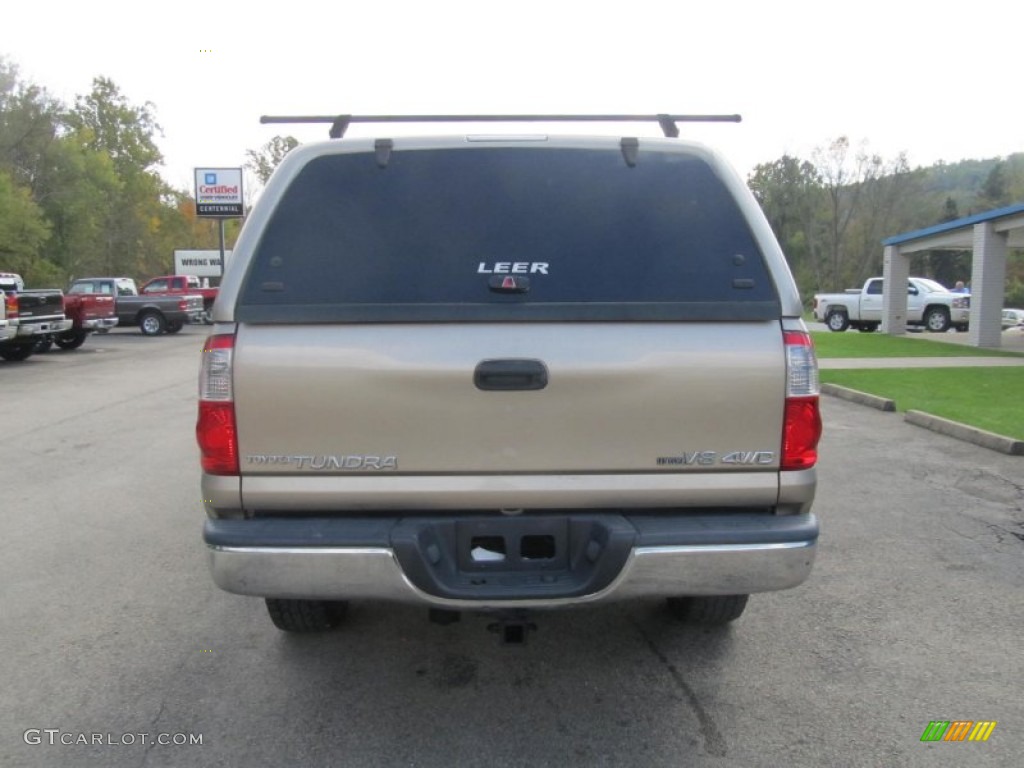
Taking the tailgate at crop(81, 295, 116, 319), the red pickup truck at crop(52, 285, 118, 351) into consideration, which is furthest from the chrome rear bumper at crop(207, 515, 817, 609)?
the tailgate at crop(81, 295, 116, 319)

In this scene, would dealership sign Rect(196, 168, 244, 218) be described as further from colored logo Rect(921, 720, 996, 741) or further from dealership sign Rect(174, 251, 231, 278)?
colored logo Rect(921, 720, 996, 741)

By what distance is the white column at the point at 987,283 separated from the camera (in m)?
20.4

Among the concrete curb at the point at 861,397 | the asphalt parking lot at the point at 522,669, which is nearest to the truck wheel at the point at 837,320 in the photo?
the concrete curb at the point at 861,397

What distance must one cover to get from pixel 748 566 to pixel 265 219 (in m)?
2.15

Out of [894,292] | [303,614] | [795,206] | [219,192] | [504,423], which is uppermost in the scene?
[795,206]

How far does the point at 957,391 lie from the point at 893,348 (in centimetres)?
917

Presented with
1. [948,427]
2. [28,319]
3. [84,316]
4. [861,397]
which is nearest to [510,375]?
[948,427]

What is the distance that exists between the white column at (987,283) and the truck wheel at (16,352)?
73.5ft

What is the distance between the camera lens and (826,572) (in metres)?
5.02

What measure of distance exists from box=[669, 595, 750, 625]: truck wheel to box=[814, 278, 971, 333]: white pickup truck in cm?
2668

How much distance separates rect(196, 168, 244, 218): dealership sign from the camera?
143 feet

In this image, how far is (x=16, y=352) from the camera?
65.9ft

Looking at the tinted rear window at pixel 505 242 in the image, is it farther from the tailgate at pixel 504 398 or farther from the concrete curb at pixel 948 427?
the concrete curb at pixel 948 427

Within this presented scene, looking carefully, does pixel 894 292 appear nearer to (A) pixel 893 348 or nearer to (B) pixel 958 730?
(A) pixel 893 348
